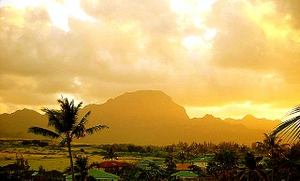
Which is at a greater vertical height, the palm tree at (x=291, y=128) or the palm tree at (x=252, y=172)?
the palm tree at (x=291, y=128)

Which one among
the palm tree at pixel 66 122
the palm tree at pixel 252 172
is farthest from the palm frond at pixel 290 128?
the palm tree at pixel 252 172

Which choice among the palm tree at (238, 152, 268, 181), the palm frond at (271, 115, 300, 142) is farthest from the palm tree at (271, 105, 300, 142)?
the palm tree at (238, 152, 268, 181)

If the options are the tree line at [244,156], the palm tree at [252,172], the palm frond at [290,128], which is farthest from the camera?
the palm tree at [252,172]

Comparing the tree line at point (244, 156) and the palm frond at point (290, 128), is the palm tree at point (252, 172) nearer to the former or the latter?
the tree line at point (244, 156)

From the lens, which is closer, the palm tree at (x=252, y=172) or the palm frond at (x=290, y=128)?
the palm frond at (x=290, y=128)

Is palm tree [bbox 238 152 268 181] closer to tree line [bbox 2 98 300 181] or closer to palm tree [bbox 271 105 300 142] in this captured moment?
tree line [bbox 2 98 300 181]

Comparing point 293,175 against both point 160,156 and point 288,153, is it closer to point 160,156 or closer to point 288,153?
point 288,153

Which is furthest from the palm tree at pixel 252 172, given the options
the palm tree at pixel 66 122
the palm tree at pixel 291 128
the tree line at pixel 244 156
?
the palm tree at pixel 291 128

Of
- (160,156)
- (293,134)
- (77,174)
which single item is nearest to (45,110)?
(77,174)

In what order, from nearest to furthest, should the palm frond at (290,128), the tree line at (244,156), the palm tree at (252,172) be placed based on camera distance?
1. the palm frond at (290,128)
2. the tree line at (244,156)
3. the palm tree at (252,172)

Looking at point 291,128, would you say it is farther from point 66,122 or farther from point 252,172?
point 252,172

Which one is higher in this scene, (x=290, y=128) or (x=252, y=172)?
(x=290, y=128)

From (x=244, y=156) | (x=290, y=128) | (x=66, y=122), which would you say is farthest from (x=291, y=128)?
(x=244, y=156)

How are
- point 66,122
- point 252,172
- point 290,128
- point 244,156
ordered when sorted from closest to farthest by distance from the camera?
point 290,128 → point 66,122 → point 252,172 → point 244,156
